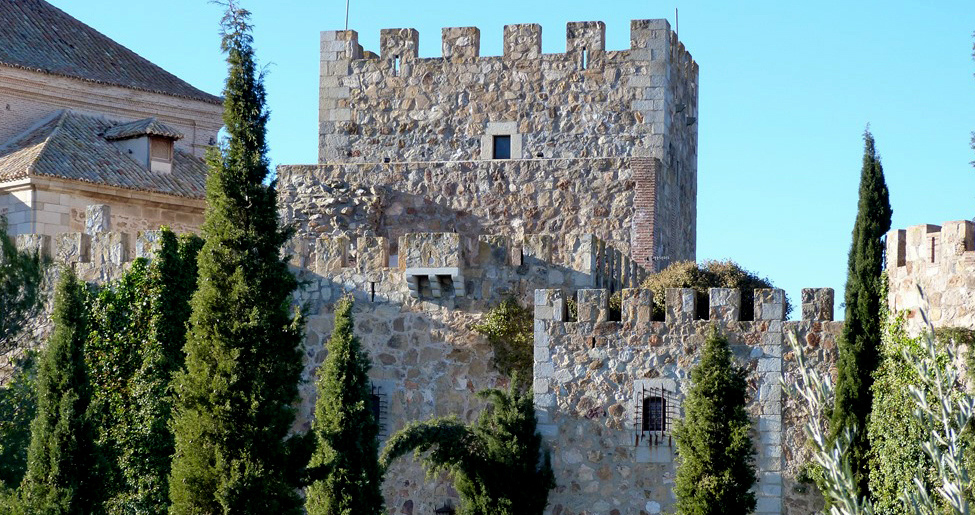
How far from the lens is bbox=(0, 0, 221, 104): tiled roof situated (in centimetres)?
3816

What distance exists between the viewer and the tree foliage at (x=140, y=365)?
25547 millimetres

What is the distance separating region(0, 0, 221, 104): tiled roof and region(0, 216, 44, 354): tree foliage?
9834 mm

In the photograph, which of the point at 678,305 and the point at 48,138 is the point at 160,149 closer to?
the point at 48,138

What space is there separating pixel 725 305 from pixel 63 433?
363 inches

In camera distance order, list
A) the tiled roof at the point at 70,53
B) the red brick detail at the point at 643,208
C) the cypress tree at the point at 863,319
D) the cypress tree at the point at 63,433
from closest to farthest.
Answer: the cypress tree at the point at 863,319 → the cypress tree at the point at 63,433 → the red brick detail at the point at 643,208 → the tiled roof at the point at 70,53

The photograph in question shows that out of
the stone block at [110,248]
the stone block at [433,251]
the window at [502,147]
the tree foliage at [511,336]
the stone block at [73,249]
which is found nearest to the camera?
the tree foliage at [511,336]

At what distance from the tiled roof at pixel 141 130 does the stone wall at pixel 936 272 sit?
57.7 feet

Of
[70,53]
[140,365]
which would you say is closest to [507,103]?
[140,365]

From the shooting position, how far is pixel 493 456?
23.9 m

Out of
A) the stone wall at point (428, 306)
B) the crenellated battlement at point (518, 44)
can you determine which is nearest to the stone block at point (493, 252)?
the stone wall at point (428, 306)

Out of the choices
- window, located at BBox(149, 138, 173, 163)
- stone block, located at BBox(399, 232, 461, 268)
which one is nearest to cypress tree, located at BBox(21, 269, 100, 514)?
stone block, located at BBox(399, 232, 461, 268)

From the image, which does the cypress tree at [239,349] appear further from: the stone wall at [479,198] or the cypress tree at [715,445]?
the stone wall at [479,198]

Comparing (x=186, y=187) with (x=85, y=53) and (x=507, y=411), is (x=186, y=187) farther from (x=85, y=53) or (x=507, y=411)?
(x=507, y=411)

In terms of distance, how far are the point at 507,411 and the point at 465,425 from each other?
641 mm
